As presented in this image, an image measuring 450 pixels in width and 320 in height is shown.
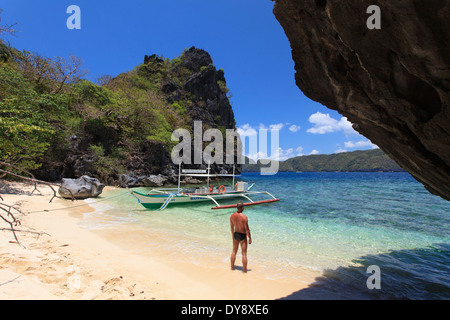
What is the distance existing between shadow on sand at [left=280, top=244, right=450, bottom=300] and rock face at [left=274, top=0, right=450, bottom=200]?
2.37m

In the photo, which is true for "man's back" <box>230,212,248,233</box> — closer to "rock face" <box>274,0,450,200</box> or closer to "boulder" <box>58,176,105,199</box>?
"rock face" <box>274,0,450,200</box>

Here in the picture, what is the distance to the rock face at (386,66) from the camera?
2230mm

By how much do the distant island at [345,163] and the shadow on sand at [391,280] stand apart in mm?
122033

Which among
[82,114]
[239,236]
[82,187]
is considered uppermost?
[82,114]

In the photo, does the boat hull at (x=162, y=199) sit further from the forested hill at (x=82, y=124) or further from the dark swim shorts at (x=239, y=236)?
the dark swim shorts at (x=239, y=236)

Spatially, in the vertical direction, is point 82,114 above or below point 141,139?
above

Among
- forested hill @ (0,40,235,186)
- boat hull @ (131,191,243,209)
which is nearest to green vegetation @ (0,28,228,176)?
forested hill @ (0,40,235,186)

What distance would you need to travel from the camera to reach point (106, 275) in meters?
4.05

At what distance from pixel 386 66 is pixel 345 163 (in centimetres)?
16159

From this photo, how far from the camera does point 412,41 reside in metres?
2.29

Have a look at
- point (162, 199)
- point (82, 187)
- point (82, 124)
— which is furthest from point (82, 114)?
point (162, 199)

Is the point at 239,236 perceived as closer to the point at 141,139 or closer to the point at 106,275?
the point at 106,275

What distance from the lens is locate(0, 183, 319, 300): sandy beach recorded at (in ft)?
10.6
